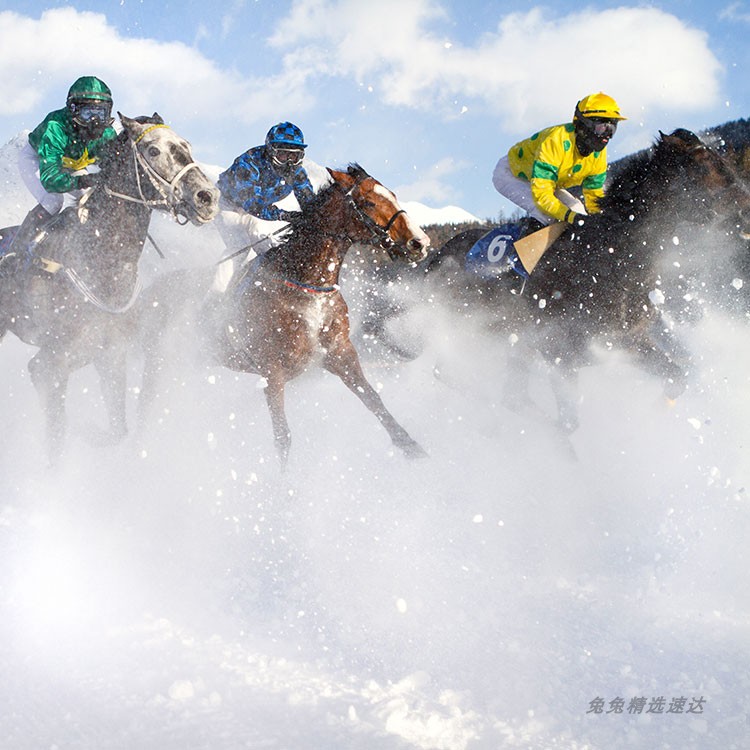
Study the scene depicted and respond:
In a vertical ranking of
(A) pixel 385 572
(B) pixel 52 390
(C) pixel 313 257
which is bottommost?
(A) pixel 385 572

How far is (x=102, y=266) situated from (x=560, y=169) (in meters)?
3.47

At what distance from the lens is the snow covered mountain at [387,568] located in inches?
132

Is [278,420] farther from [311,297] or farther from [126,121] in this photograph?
[126,121]

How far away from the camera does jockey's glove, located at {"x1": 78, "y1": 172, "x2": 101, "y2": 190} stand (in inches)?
190

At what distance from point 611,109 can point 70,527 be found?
4.78 m

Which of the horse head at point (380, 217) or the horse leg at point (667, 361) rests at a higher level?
the horse head at point (380, 217)

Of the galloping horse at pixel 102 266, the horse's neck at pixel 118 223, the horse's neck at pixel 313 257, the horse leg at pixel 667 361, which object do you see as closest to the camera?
the galloping horse at pixel 102 266

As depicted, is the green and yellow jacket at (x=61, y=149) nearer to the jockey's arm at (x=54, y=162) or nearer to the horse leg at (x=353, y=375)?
the jockey's arm at (x=54, y=162)

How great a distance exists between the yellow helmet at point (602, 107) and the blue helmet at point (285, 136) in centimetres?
207

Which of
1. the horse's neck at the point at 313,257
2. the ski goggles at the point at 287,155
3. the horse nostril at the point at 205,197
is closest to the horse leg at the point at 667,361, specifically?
the horse's neck at the point at 313,257

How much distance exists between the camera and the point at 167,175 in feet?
15.0

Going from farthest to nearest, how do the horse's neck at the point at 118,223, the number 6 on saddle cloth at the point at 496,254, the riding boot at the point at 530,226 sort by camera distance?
the number 6 on saddle cloth at the point at 496,254
the riding boot at the point at 530,226
the horse's neck at the point at 118,223

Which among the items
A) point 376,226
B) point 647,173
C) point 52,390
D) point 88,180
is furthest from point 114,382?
point 647,173

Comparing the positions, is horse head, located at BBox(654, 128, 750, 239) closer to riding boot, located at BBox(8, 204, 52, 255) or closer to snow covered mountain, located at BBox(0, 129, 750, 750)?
snow covered mountain, located at BBox(0, 129, 750, 750)
